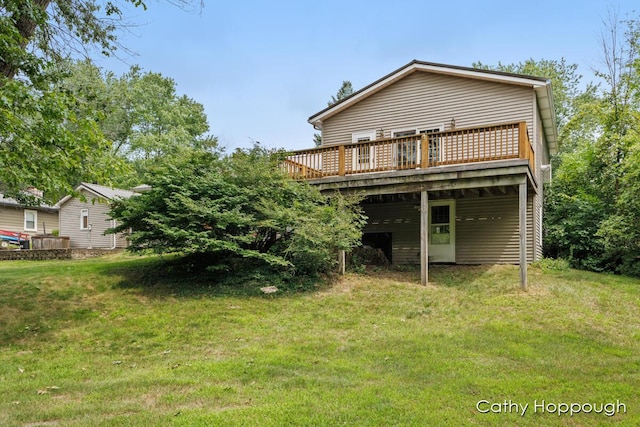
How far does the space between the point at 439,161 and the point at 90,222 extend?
1945 cm

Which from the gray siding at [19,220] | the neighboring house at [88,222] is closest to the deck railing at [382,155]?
the neighboring house at [88,222]

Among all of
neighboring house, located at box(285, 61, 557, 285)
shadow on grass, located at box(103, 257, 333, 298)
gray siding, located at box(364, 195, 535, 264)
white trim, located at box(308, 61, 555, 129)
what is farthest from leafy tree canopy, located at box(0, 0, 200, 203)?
gray siding, located at box(364, 195, 535, 264)

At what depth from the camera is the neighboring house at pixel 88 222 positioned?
840 inches

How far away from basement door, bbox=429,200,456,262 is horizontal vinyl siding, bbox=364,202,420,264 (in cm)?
47

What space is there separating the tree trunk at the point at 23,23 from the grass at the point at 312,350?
4.26 metres

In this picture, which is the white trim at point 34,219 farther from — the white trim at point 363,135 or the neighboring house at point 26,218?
the white trim at point 363,135

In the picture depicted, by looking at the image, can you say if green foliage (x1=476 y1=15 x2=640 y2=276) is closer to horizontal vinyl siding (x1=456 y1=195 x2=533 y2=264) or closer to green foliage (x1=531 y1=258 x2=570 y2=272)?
green foliage (x1=531 y1=258 x2=570 y2=272)

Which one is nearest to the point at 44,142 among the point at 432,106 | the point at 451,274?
the point at 451,274

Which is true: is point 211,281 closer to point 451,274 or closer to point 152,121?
point 451,274

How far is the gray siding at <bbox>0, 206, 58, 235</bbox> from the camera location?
2457 cm

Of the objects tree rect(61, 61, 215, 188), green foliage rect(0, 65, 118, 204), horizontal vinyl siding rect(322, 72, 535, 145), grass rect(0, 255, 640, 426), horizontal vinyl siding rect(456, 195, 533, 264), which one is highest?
tree rect(61, 61, 215, 188)

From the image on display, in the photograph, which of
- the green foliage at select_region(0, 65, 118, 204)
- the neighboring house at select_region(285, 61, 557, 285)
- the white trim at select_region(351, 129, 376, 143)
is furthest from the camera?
the white trim at select_region(351, 129, 376, 143)

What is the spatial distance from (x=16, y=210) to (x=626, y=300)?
3027cm

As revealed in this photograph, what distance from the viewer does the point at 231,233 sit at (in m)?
9.84
